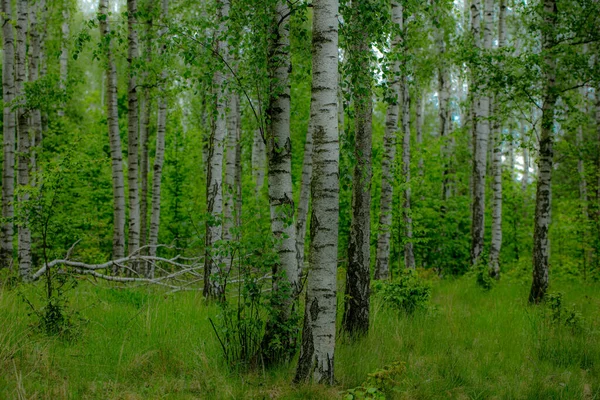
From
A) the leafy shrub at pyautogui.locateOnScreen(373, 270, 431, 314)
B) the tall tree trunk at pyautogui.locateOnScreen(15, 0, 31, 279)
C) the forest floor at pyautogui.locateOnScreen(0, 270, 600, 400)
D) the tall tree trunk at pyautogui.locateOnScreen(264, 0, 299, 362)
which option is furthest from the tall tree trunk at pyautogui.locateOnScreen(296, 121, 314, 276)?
the tall tree trunk at pyautogui.locateOnScreen(15, 0, 31, 279)

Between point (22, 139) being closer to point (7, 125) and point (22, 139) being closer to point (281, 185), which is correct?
point (7, 125)

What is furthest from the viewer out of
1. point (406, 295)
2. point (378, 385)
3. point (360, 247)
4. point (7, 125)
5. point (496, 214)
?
point (496, 214)

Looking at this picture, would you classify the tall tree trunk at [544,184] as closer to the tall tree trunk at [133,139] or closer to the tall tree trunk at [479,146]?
the tall tree trunk at [479,146]

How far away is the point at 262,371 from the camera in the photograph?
4.77 meters

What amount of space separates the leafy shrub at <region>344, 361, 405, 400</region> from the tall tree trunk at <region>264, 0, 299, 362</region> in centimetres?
91

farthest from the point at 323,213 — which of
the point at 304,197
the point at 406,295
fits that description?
the point at 304,197

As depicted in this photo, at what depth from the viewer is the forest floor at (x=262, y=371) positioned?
14.5 ft

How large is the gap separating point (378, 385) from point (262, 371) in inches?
44.0

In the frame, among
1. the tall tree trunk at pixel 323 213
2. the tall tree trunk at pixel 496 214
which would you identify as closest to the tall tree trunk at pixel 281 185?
the tall tree trunk at pixel 323 213

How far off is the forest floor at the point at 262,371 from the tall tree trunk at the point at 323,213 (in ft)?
0.97

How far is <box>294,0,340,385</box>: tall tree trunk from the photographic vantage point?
4441 millimetres

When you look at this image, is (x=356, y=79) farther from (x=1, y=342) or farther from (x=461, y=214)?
(x=461, y=214)

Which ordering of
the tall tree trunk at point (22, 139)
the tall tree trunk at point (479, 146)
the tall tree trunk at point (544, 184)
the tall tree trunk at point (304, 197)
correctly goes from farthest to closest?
1. the tall tree trunk at point (479, 146)
2. the tall tree trunk at point (304, 197)
3. the tall tree trunk at point (544, 184)
4. the tall tree trunk at point (22, 139)

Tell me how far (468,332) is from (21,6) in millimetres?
9348
